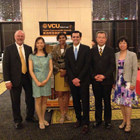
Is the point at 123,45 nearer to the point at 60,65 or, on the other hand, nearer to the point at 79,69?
the point at 79,69

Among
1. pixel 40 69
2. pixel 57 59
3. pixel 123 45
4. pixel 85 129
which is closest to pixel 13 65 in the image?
pixel 40 69

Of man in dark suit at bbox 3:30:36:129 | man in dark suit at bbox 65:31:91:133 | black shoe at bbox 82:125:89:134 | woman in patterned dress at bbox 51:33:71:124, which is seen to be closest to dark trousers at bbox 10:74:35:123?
man in dark suit at bbox 3:30:36:129

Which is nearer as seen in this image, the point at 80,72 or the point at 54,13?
the point at 80,72

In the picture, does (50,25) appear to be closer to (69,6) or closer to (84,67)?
(84,67)

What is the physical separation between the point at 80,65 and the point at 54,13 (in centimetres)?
454

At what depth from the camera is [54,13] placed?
6387 mm

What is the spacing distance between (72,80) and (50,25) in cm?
157

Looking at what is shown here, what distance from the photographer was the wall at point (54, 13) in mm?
6203

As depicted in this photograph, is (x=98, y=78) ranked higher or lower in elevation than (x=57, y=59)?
lower

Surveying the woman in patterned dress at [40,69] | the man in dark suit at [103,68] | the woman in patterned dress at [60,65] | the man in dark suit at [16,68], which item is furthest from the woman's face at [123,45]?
the man in dark suit at [16,68]

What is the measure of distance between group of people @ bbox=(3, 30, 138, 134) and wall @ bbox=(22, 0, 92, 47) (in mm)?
3793

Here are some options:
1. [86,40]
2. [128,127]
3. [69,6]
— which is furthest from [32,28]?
[128,127]

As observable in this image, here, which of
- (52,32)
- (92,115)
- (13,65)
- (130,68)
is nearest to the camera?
(130,68)

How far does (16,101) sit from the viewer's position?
8.92 feet
